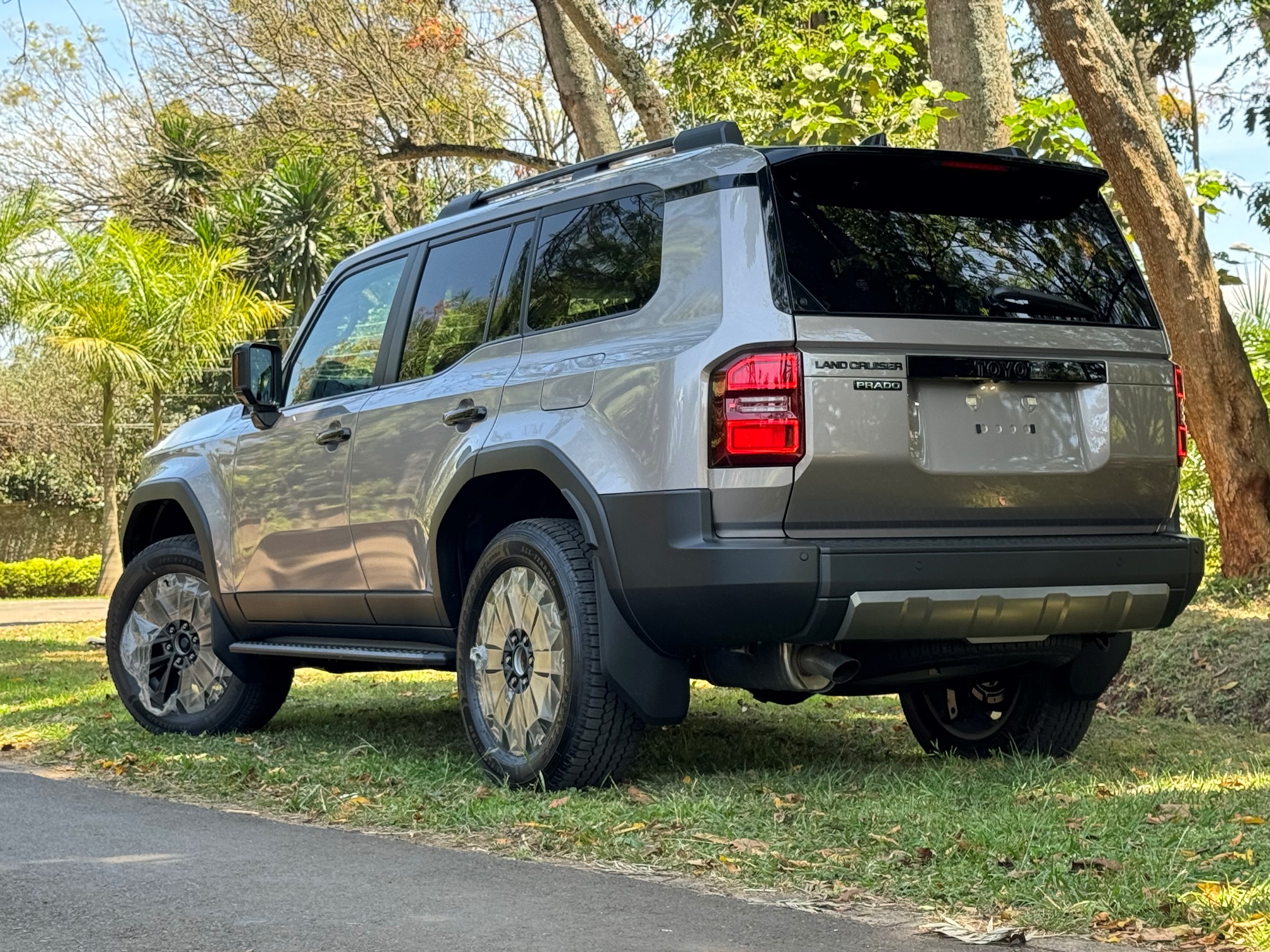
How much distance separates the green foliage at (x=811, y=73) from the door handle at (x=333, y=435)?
4449mm

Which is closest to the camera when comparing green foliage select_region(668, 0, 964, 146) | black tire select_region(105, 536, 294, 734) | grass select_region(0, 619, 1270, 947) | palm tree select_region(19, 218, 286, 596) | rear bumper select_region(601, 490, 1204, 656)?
grass select_region(0, 619, 1270, 947)

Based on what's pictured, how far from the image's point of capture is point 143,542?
8.37 meters

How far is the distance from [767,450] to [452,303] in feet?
6.65

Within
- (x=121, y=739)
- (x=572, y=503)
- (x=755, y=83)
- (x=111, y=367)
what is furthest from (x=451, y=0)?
(x=572, y=503)

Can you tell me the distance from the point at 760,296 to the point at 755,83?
1507cm

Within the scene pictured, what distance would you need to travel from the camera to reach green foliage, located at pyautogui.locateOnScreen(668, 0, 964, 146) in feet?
35.8

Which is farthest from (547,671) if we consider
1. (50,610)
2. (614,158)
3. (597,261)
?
(50,610)

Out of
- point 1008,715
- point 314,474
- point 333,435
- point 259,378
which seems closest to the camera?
point 1008,715

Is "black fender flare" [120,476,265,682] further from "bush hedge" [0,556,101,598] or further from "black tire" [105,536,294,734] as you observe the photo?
"bush hedge" [0,556,101,598]

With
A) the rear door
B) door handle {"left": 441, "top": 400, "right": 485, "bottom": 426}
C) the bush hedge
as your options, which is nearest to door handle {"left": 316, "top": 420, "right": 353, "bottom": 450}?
door handle {"left": 441, "top": 400, "right": 485, "bottom": 426}

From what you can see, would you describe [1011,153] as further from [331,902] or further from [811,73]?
[811,73]

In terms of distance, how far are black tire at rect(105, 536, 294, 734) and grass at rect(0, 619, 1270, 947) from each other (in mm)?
146

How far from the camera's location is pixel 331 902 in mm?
4305

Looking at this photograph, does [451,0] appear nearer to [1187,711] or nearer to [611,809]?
[1187,711]
